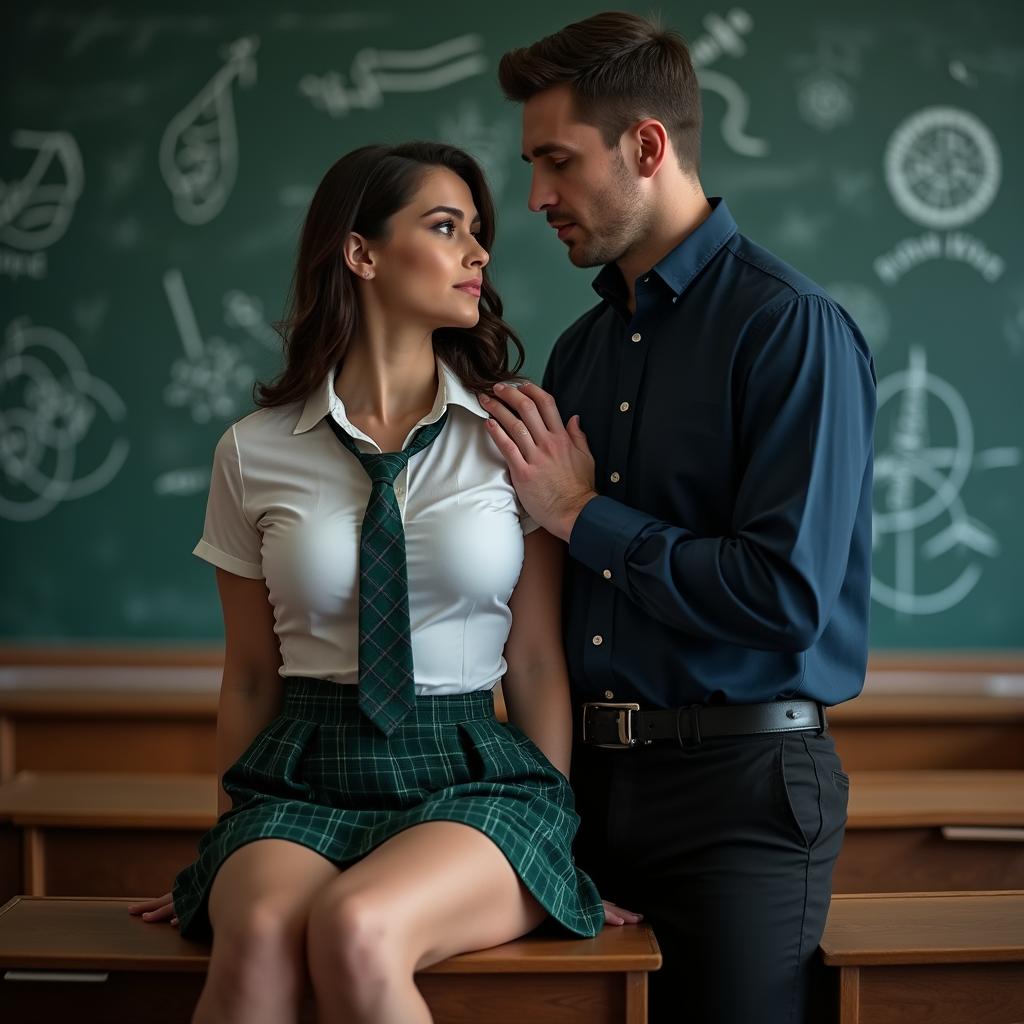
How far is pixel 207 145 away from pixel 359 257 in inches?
69.9

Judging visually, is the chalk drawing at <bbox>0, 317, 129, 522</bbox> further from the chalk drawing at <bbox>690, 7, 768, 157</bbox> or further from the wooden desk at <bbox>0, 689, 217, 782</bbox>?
the chalk drawing at <bbox>690, 7, 768, 157</bbox>

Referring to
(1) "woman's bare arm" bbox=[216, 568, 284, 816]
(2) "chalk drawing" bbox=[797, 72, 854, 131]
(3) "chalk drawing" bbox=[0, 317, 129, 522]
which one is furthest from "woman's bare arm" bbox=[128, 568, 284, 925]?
(2) "chalk drawing" bbox=[797, 72, 854, 131]

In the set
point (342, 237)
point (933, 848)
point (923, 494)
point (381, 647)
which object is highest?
point (342, 237)

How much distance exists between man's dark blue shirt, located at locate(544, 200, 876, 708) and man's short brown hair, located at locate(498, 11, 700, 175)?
0.18 metres

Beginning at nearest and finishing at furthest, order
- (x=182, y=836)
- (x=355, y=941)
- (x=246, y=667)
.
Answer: (x=355, y=941) → (x=246, y=667) → (x=182, y=836)

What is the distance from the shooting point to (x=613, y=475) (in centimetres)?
205

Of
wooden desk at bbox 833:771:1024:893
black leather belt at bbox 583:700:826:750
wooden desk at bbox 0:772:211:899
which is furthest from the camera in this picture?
wooden desk at bbox 833:771:1024:893

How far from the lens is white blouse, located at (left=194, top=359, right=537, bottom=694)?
1.91 m

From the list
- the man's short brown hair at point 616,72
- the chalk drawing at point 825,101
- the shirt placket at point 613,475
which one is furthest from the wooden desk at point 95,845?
the chalk drawing at point 825,101

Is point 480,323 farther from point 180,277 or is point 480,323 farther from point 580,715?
point 180,277

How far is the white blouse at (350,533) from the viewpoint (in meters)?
1.91

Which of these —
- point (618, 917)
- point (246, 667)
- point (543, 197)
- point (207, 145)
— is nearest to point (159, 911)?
point (246, 667)

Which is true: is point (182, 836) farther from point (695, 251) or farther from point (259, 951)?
point (695, 251)

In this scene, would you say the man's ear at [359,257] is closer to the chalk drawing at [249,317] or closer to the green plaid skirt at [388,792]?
the green plaid skirt at [388,792]
